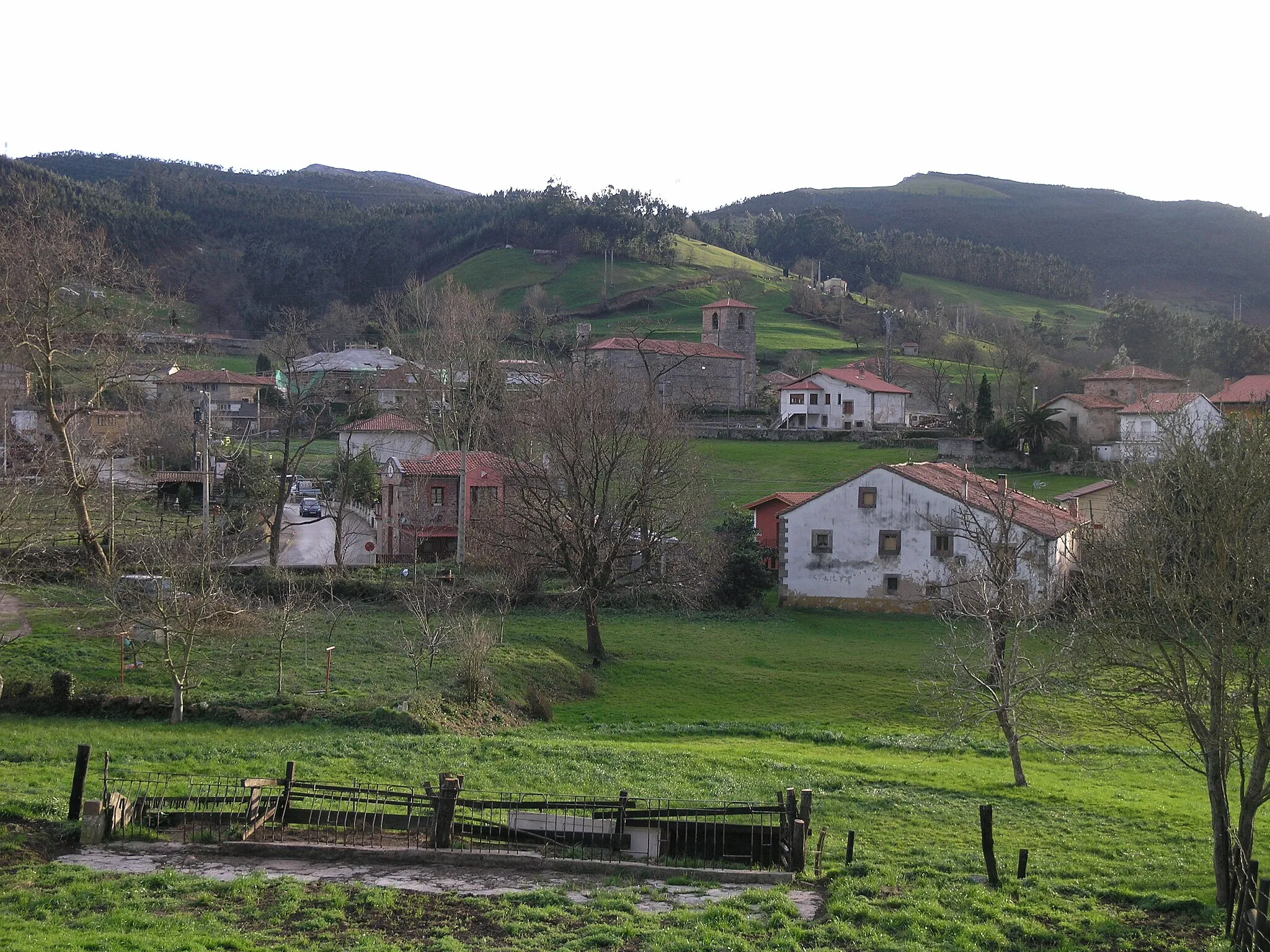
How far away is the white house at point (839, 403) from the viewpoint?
79.6 meters

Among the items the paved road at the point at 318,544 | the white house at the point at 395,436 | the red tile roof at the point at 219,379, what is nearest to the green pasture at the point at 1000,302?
the red tile roof at the point at 219,379

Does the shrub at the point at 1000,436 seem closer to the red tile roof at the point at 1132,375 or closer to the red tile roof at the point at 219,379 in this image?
the red tile roof at the point at 1132,375

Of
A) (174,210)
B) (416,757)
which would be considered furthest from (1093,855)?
(174,210)

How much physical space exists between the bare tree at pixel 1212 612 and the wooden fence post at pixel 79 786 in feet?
41.1

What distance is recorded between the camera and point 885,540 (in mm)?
41500

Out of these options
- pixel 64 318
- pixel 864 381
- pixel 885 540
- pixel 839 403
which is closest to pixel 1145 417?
pixel 864 381

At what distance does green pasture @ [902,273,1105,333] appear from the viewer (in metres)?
143

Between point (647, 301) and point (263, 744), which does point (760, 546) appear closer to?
point (263, 744)

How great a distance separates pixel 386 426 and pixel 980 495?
1240 inches

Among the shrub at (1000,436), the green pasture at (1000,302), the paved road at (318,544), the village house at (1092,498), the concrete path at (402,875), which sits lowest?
the concrete path at (402,875)

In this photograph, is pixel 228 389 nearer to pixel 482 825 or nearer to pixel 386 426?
pixel 386 426

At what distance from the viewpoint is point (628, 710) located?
27.1 metres

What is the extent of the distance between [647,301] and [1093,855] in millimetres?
115819

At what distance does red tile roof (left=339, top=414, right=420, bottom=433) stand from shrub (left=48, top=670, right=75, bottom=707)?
3673 cm
